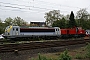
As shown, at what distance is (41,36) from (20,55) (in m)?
18.3

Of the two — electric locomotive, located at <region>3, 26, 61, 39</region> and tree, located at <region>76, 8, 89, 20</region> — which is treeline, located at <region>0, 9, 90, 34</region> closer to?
tree, located at <region>76, 8, 89, 20</region>

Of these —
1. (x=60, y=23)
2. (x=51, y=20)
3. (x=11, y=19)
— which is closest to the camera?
(x=60, y=23)

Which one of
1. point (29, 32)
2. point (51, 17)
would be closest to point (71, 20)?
point (51, 17)

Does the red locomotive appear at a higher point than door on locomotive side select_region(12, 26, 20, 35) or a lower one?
lower

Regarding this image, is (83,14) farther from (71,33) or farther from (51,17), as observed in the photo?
(71,33)

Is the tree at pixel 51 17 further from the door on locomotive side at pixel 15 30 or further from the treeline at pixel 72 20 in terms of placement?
the door on locomotive side at pixel 15 30

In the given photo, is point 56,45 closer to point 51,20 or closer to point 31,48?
point 31,48

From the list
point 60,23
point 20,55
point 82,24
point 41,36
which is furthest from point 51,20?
point 20,55

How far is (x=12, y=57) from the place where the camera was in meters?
11.1

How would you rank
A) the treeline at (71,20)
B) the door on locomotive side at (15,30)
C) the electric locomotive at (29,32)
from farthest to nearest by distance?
the treeline at (71,20) → the door on locomotive side at (15,30) → the electric locomotive at (29,32)

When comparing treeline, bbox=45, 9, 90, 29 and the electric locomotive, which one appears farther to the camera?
treeline, bbox=45, 9, 90, 29

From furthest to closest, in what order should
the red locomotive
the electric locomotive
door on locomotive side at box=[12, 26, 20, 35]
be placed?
the red locomotive → door on locomotive side at box=[12, 26, 20, 35] → the electric locomotive

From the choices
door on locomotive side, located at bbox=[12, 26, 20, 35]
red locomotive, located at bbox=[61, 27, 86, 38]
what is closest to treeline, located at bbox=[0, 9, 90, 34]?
red locomotive, located at bbox=[61, 27, 86, 38]

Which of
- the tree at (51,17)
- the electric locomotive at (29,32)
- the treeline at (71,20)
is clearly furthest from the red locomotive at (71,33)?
the tree at (51,17)
